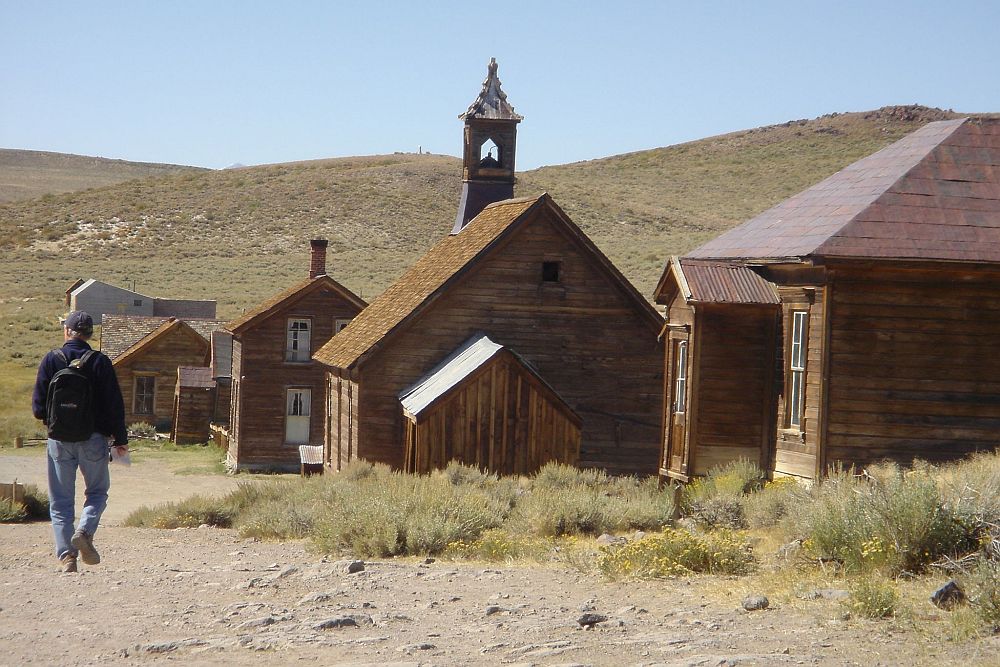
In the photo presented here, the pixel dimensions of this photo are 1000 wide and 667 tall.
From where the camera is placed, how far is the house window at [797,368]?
15539 mm

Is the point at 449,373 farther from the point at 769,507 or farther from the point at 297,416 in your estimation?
the point at 297,416

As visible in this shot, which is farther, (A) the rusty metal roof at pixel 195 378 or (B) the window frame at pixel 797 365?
(A) the rusty metal roof at pixel 195 378

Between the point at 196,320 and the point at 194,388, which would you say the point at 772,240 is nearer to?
the point at 194,388

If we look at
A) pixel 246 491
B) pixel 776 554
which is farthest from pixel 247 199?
pixel 776 554

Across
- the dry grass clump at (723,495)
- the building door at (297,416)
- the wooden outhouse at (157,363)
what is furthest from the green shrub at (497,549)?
the wooden outhouse at (157,363)

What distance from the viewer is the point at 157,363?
42812 mm

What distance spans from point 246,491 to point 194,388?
2509 centimetres

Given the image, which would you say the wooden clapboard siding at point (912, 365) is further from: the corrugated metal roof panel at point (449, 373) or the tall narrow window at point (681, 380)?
the corrugated metal roof panel at point (449, 373)

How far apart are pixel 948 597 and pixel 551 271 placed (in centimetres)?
1419

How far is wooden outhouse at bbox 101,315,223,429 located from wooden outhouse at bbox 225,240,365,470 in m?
8.23

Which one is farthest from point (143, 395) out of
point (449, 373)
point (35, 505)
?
A: point (35, 505)

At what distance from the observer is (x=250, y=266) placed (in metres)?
Answer: 77.1

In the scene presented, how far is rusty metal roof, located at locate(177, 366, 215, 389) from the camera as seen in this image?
40.4 m

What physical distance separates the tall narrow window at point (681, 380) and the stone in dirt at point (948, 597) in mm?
9879
